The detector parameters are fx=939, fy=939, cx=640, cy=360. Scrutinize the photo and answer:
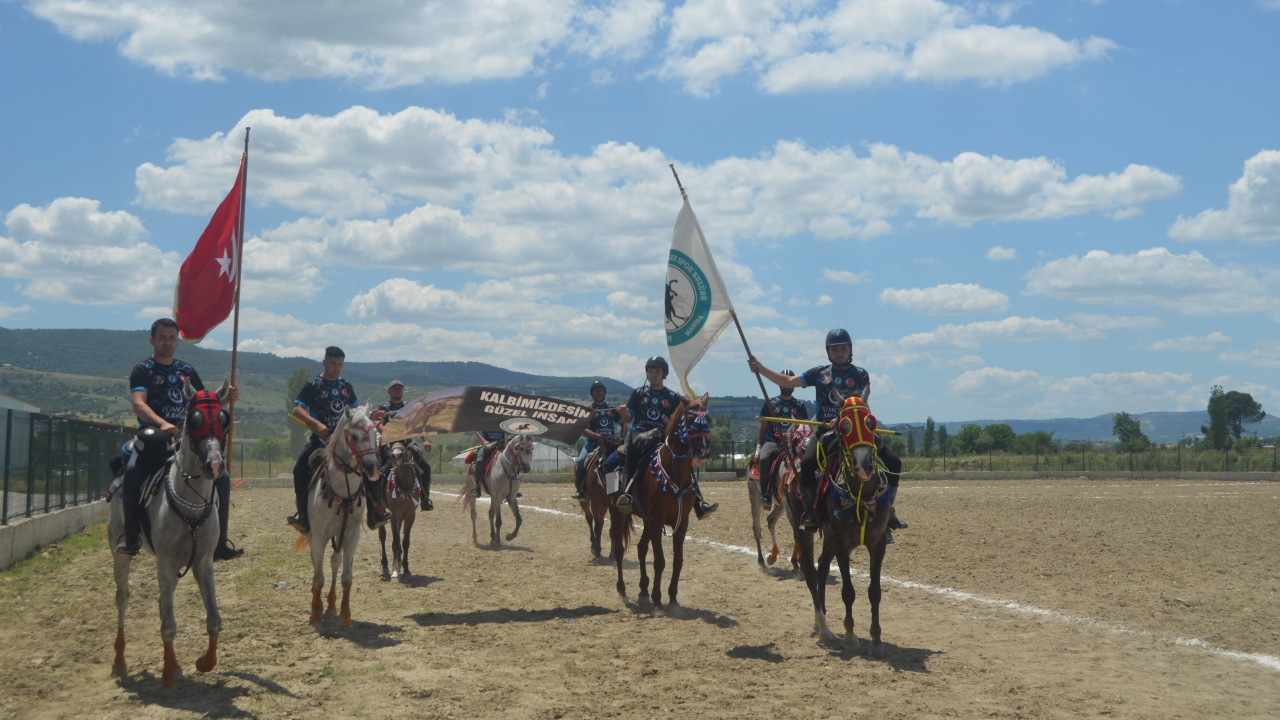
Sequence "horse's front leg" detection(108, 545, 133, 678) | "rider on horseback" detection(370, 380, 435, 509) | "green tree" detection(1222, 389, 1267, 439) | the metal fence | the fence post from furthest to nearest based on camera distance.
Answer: "green tree" detection(1222, 389, 1267, 439) < the metal fence < the fence post < "rider on horseback" detection(370, 380, 435, 509) < "horse's front leg" detection(108, 545, 133, 678)

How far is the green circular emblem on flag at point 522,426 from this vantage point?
12.3 m

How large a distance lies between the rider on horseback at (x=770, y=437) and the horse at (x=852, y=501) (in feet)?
9.83

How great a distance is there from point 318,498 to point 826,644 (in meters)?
5.64

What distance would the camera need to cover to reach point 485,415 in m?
12.1

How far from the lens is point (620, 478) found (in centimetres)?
1183

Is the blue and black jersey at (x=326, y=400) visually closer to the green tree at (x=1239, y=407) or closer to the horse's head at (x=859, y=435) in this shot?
the horse's head at (x=859, y=435)

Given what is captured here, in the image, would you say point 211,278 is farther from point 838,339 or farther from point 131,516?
point 838,339

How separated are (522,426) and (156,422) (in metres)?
5.32

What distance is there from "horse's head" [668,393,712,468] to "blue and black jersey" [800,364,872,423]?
4.69ft

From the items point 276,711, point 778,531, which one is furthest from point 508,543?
point 276,711

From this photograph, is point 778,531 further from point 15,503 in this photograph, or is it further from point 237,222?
point 15,503

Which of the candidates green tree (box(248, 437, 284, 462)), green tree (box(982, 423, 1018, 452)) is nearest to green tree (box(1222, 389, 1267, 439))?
green tree (box(982, 423, 1018, 452))

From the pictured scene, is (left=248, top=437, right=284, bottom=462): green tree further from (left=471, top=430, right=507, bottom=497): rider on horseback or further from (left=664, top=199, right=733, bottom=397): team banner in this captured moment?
(left=664, top=199, right=733, bottom=397): team banner

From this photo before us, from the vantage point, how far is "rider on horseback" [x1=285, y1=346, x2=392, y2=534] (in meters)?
10.6
